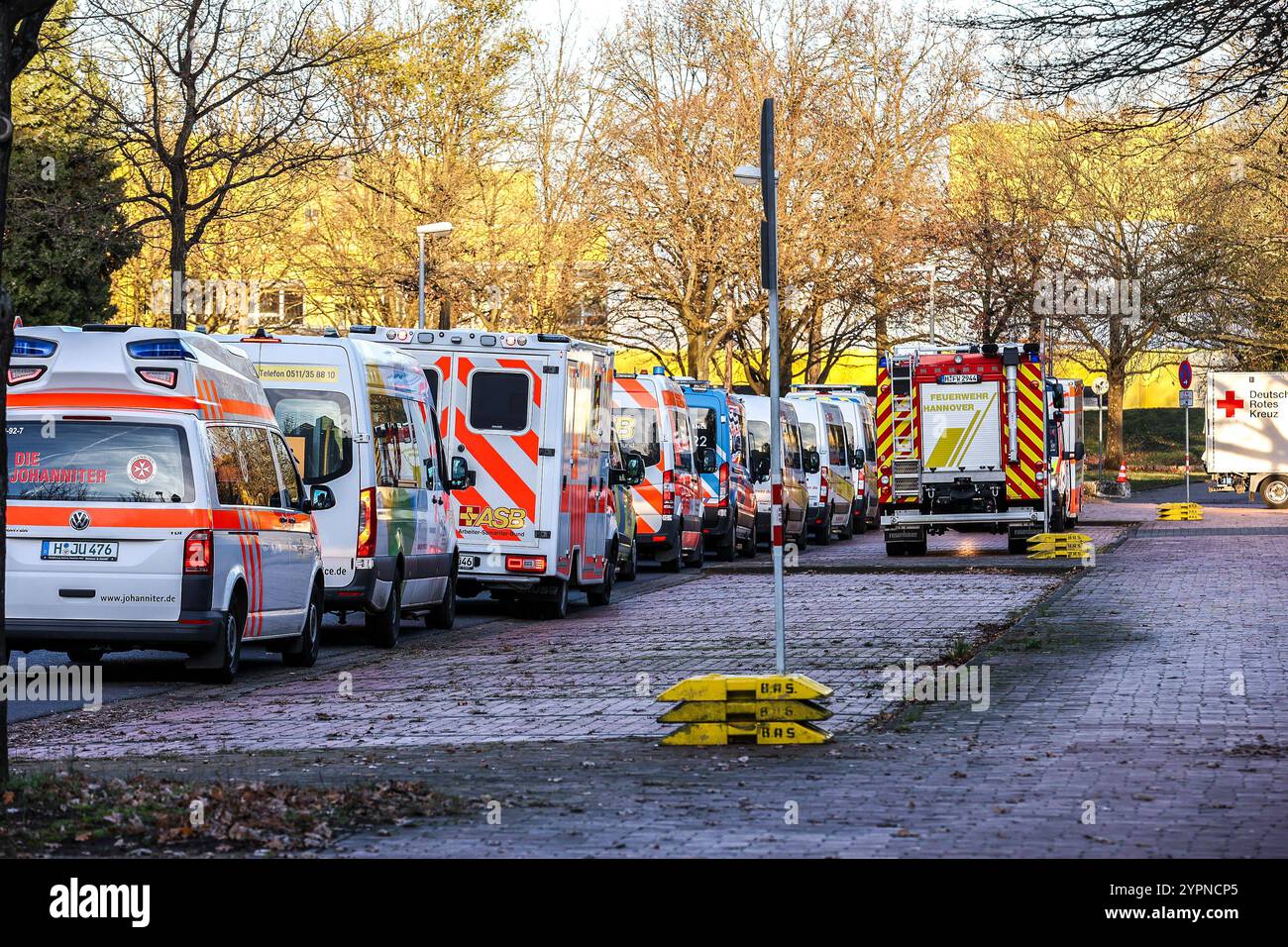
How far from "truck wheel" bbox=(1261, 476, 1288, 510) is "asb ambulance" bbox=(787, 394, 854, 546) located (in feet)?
51.2

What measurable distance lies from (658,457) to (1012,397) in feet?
21.8

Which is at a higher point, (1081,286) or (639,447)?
(1081,286)

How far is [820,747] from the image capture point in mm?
10852

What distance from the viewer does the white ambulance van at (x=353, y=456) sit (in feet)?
59.1

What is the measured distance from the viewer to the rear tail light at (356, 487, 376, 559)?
59.1 ft

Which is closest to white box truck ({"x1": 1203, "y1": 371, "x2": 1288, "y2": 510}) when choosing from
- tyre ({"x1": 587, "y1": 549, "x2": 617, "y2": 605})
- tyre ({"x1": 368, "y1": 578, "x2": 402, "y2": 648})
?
tyre ({"x1": 587, "y1": 549, "x2": 617, "y2": 605})

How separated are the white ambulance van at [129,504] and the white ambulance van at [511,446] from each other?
18.7 ft

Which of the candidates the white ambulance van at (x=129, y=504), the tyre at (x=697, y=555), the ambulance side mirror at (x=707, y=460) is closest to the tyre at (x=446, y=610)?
the white ambulance van at (x=129, y=504)

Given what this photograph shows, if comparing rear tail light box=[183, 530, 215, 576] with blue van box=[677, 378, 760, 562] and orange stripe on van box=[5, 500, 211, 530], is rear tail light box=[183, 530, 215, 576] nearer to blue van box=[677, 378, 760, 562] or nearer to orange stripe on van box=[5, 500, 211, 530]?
orange stripe on van box=[5, 500, 211, 530]

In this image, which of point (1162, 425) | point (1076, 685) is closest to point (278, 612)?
point (1076, 685)

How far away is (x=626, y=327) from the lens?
54500 mm

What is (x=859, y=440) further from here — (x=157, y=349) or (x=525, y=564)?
(x=157, y=349)

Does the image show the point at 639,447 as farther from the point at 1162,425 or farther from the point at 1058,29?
the point at 1162,425

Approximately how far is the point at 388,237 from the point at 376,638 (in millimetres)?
29084
